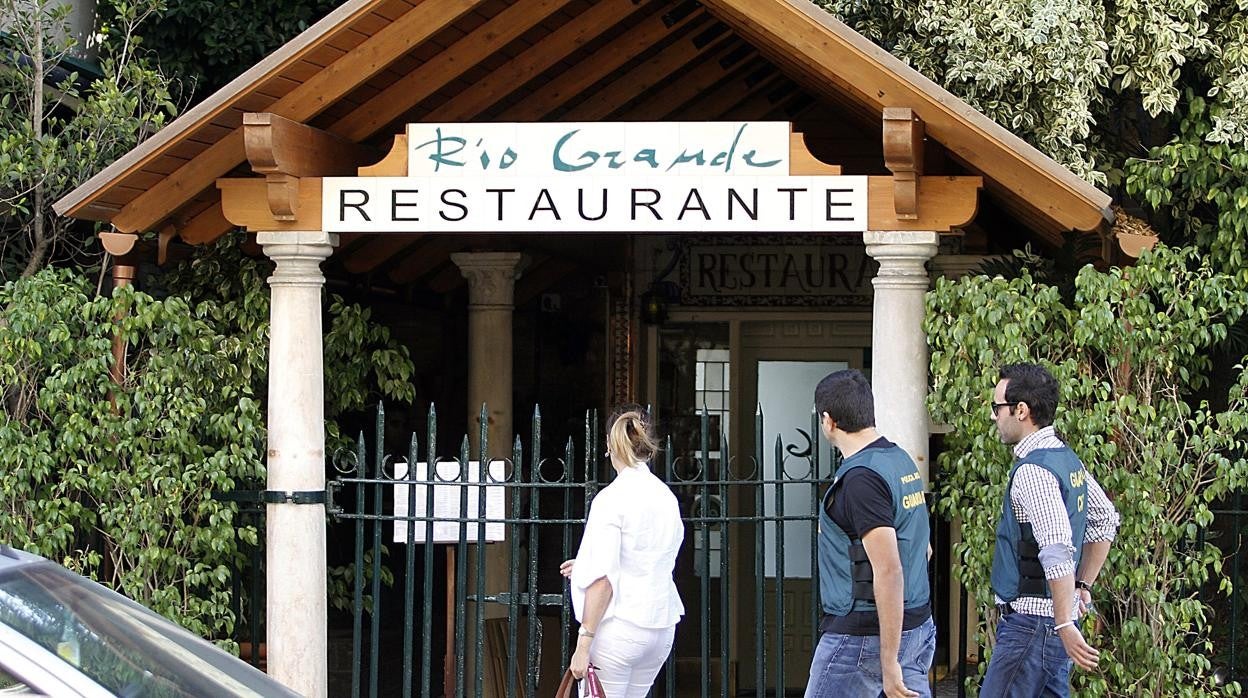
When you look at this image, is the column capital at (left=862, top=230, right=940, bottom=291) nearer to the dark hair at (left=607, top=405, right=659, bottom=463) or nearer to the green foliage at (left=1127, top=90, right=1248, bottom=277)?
the green foliage at (left=1127, top=90, right=1248, bottom=277)

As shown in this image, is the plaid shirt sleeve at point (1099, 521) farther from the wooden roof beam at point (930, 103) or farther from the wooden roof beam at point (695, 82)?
the wooden roof beam at point (695, 82)

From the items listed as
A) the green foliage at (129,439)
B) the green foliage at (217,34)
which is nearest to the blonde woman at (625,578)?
the green foliage at (129,439)

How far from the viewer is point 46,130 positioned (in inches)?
324

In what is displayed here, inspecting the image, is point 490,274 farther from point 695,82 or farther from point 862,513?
point 862,513

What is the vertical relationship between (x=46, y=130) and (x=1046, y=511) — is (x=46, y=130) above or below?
above

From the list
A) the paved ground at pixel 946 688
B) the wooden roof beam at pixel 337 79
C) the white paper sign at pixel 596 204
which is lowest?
the paved ground at pixel 946 688

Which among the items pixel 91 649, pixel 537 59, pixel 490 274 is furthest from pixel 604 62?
pixel 91 649

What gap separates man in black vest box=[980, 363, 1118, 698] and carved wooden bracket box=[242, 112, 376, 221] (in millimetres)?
2974

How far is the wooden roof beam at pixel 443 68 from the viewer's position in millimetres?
6801

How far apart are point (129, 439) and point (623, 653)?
275 centimetres

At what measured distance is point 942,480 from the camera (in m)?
6.62

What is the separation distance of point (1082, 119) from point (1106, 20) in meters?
0.61

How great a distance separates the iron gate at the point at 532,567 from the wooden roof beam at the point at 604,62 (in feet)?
5.43

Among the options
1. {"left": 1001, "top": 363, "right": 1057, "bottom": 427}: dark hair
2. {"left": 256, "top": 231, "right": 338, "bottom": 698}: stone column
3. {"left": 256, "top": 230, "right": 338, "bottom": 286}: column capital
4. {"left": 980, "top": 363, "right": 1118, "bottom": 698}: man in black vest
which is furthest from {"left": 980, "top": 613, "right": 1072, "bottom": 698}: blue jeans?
{"left": 256, "top": 230, "right": 338, "bottom": 286}: column capital
